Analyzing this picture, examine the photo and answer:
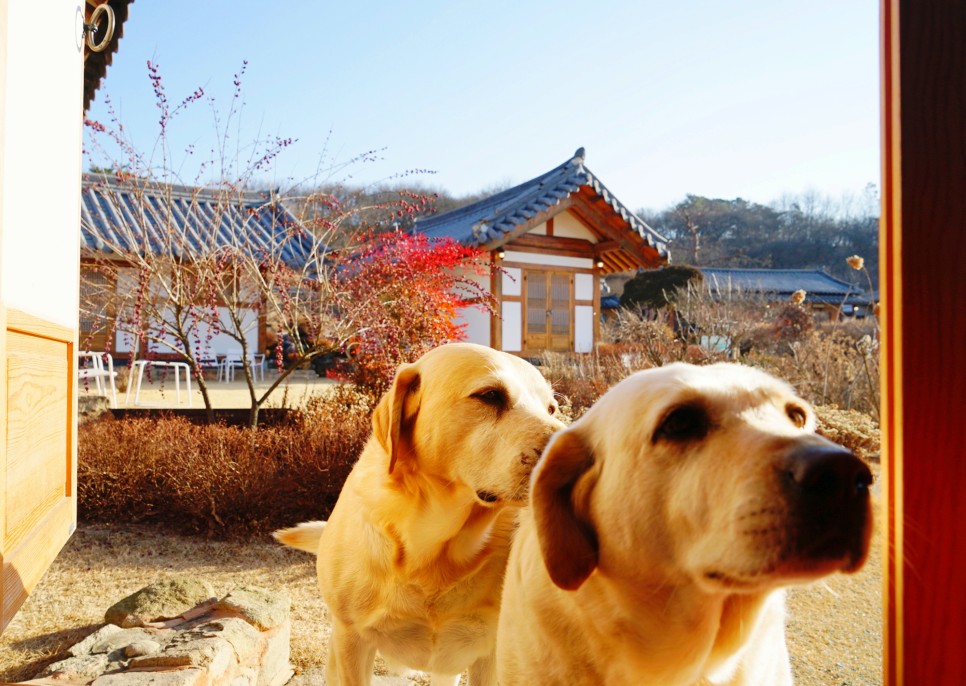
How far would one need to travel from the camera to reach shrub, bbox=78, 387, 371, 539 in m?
4.48

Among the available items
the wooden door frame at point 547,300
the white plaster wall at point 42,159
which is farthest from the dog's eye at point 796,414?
the wooden door frame at point 547,300

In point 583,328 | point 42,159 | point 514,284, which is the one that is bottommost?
point 583,328

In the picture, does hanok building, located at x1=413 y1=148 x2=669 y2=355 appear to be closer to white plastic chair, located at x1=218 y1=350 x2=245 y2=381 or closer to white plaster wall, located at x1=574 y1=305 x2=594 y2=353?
white plaster wall, located at x1=574 y1=305 x2=594 y2=353

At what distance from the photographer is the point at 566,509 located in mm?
1362

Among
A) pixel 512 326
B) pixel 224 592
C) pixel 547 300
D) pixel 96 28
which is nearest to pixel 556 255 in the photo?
pixel 547 300

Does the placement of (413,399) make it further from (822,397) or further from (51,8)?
(822,397)

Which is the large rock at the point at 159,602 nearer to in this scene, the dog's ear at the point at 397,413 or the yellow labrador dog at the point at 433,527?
the yellow labrador dog at the point at 433,527

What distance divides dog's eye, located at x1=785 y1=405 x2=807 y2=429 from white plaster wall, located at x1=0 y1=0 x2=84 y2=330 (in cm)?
178

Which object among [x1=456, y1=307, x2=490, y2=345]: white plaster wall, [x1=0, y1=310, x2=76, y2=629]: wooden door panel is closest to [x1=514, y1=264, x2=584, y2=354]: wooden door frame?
[x1=456, y1=307, x2=490, y2=345]: white plaster wall

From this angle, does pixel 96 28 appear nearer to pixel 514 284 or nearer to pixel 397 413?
pixel 397 413

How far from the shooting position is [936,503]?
1.17 metres

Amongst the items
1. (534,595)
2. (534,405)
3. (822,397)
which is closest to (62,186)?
(534,405)

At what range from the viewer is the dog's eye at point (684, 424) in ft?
3.92

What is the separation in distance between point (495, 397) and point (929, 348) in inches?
43.4
